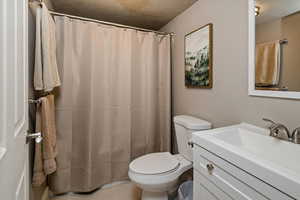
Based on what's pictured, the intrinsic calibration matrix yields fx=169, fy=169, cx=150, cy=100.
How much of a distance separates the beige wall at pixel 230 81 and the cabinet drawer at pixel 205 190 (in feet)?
1.91

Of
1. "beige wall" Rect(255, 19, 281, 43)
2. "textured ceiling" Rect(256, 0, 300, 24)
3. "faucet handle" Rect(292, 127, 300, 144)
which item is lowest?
"faucet handle" Rect(292, 127, 300, 144)

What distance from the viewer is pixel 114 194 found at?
6.13ft

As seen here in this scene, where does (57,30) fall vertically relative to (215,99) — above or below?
above

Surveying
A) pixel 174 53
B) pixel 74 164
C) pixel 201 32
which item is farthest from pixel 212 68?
pixel 74 164

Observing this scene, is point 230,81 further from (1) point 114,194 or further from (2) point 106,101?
(1) point 114,194

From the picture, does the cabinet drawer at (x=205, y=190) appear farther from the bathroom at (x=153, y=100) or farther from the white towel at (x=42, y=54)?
the white towel at (x=42, y=54)

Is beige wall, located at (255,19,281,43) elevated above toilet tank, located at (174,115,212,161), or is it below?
above

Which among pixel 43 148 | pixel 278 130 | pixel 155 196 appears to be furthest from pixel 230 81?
pixel 43 148

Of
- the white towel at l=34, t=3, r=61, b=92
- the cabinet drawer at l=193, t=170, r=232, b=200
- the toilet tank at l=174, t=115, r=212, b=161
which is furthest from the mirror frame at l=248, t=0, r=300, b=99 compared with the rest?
the white towel at l=34, t=3, r=61, b=92

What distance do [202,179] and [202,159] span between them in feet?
0.40

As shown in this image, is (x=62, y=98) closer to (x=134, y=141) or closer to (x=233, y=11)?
(x=134, y=141)

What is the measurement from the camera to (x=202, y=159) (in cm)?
102

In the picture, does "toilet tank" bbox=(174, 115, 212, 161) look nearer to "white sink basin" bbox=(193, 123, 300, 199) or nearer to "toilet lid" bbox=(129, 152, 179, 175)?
"toilet lid" bbox=(129, 152, 179, 175)

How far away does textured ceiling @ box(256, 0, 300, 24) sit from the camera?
1.03 metres
